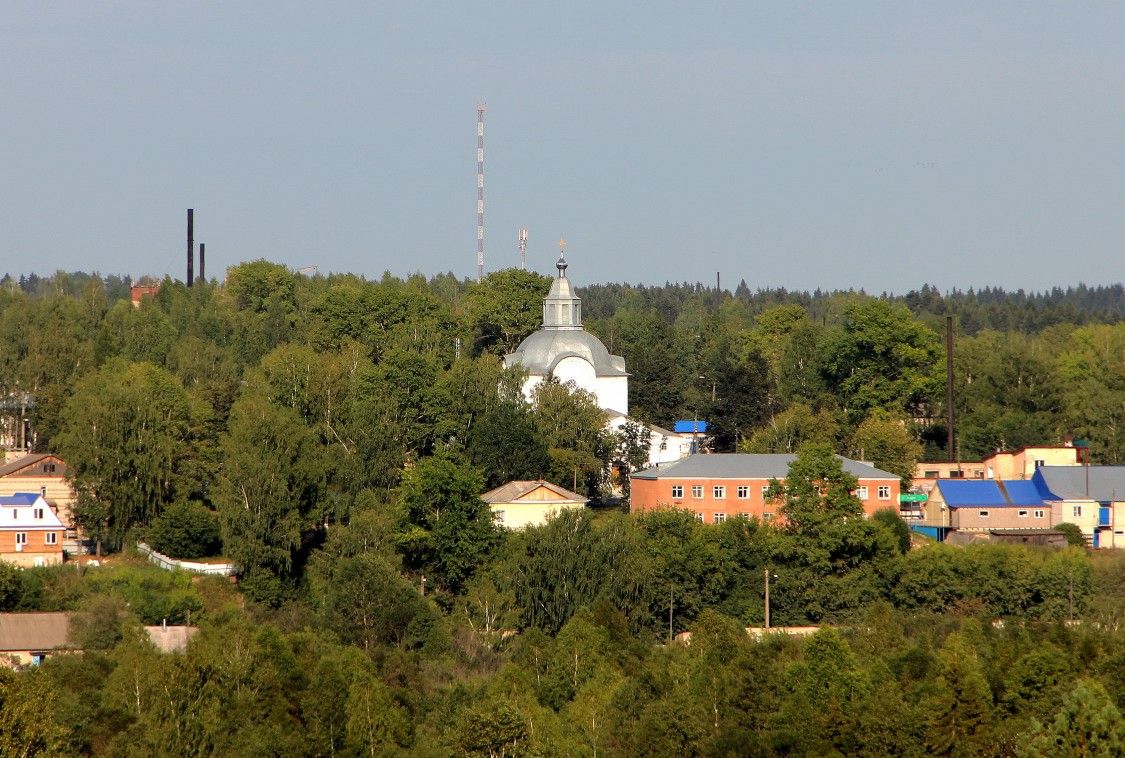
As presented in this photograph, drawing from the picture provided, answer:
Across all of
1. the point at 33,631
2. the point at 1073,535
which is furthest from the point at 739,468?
the point at 33,631

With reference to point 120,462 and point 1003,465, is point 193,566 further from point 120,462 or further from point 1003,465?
point 1003,465

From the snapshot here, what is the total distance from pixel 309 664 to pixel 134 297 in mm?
75487

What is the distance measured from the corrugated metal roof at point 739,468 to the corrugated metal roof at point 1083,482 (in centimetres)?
468

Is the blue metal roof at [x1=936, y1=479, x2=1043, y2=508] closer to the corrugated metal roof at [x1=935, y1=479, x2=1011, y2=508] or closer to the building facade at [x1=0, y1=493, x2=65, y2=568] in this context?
the corrugated metal roof at [x1=935, y1=479, x2=1011, y2=508]

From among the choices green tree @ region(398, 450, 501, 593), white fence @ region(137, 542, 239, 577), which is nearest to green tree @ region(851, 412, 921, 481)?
green tree @ region(398, 450, 501, 593)

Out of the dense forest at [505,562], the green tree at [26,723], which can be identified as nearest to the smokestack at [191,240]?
the dense forest at [505,562]

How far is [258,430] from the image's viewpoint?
49.7 meters

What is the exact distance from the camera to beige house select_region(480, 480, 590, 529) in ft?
168

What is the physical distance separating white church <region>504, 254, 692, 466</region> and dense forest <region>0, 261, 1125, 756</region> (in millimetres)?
2127

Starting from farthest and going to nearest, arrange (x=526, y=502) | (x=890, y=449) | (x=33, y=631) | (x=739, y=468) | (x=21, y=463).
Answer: (x=890, y=449) < (x=21, y=463) < (x=739, y=468) < (x=526, y=502) < (x=33, y=631)

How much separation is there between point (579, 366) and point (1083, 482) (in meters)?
15.8

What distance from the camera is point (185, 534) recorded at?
49688 millimetres

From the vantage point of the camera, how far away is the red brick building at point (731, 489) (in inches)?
2089

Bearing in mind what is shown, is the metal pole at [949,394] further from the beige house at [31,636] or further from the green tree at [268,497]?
the beige house at [31,636]
